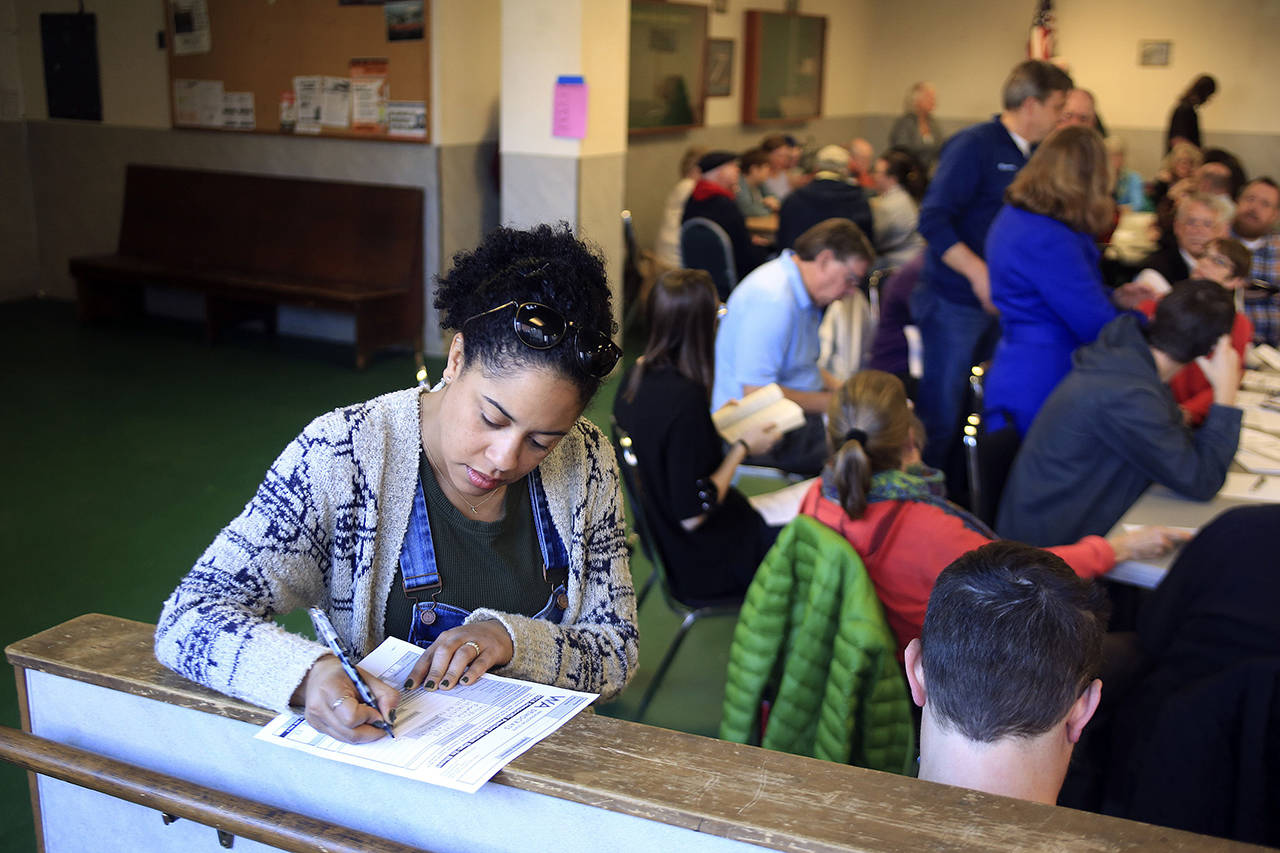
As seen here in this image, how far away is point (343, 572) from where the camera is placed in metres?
1.43

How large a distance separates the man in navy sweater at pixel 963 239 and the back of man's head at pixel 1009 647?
253cm

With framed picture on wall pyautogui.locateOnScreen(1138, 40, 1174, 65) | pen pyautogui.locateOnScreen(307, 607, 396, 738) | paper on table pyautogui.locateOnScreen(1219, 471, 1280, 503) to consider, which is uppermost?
framed picture on wall pyautogui.locateOnScreen(1138, 40, 1174, 65)

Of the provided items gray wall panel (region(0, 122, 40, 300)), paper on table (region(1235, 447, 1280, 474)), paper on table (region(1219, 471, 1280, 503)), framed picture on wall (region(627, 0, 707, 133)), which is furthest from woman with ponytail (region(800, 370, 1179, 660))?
gray wall panel (region(0, 122, 40, 300))

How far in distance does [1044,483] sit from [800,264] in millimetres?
1178

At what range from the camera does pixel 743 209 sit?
777 centimetres

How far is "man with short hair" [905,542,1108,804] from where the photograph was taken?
4.01 ft

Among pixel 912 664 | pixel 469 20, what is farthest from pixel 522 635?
pixel 469 20

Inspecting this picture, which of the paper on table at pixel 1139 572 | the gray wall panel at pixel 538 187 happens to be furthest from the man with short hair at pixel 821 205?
the paper on table at pixel 1139 572

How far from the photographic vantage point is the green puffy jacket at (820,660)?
6.31ft

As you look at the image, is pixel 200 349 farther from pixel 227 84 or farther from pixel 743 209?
pixel 743 209

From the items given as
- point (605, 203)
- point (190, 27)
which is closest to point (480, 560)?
point (605, 203)

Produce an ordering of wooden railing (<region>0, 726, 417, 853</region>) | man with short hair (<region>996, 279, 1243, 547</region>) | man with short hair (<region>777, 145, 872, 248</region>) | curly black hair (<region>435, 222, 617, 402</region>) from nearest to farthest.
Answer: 1. wooden railing (<region>0, 726, 417, 853</region>)
2. curly black hair (<region>435, 222, 617, 402</region>)
3. man with short hair (<region>996, 279, 1243, 547</region>)
4. man with short hair (<region>777, 145, 872, 248</region>)

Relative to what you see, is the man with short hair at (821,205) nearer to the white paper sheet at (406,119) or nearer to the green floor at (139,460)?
the green floor at (139,460)

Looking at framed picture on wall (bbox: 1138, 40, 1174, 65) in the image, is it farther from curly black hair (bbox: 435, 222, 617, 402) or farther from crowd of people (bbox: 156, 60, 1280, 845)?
curly black hair (bbox: 435, 222, 617, 402)
